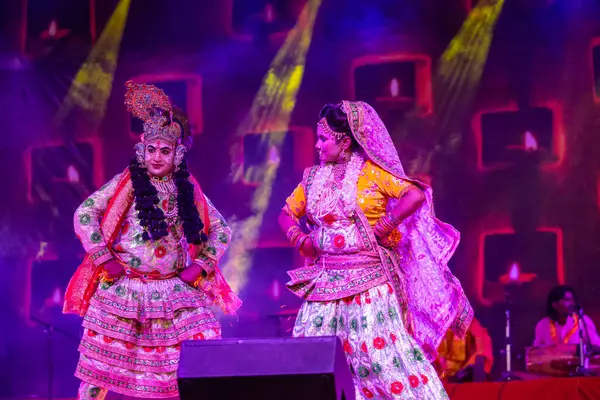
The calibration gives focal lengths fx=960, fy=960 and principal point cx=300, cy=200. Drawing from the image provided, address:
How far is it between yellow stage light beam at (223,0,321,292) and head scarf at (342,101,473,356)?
11.6ft

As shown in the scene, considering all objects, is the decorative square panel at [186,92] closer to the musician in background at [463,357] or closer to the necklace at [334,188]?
the musician in background at [463,357]

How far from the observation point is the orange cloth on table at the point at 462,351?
313 inches

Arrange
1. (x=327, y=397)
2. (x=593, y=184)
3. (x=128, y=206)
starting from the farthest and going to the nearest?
(x=593, y=184)
(x=128, y=206)
(x=327, y=397)

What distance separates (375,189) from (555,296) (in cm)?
350

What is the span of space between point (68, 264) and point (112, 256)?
12.9 feet

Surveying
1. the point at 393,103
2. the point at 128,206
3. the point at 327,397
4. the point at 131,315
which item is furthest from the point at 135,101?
the point at 393,103

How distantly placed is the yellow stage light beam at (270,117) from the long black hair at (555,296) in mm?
2624

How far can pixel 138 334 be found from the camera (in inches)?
206

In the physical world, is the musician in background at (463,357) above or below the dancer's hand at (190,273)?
below

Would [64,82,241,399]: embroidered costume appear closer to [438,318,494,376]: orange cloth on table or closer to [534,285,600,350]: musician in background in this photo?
[438,318,494,376]: orange cloth on table

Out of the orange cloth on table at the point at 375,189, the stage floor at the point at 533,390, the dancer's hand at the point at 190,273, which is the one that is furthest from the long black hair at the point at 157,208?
the stage floor at the point at 533,390

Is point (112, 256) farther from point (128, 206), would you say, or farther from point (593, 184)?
point (593, 184)

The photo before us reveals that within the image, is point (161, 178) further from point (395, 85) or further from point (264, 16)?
point (264, 16)

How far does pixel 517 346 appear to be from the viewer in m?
8.42
